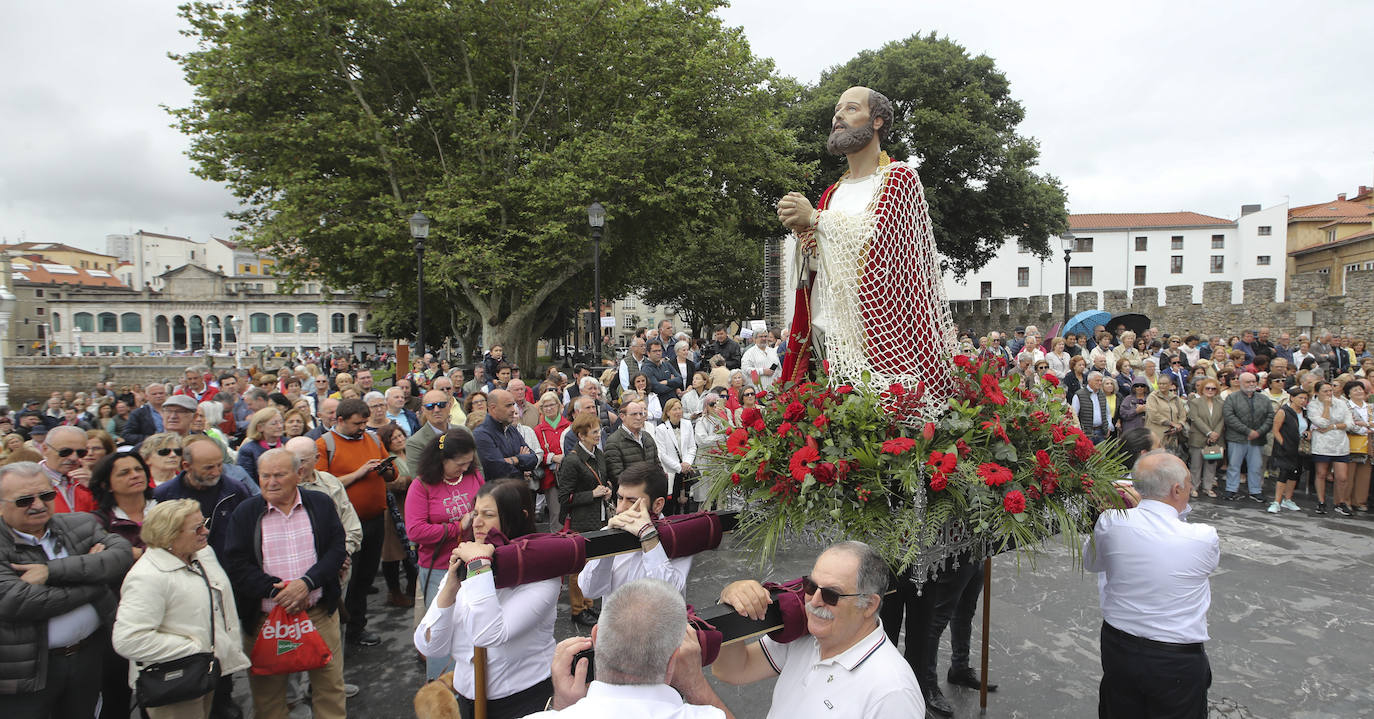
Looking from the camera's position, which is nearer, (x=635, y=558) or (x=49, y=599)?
(x=635, y=558)

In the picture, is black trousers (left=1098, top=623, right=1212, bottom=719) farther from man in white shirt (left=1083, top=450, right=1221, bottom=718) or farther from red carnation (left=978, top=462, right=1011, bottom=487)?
red carnation (left=978, top=462, right=1011, bottom=487)

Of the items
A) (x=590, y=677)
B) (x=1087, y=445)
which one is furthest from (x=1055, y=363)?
(x=590, y=677)

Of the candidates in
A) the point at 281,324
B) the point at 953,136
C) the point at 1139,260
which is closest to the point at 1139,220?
the point at 1139,260

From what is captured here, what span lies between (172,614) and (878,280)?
3.93 meters

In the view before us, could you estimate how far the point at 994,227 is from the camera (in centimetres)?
2939

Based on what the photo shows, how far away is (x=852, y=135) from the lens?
11.2 feet

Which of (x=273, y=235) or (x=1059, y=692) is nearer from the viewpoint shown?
(x=1059, y=692)

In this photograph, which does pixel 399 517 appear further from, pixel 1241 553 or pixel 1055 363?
pixel 1055 363

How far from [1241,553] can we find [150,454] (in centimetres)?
1024

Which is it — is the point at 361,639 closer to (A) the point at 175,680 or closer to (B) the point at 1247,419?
(A) the point at 175,680

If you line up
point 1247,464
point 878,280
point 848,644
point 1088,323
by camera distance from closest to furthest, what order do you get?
point 848,644, point 878,280, point 1247,464, point 1088,323

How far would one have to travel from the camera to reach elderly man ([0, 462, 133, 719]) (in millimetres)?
3477

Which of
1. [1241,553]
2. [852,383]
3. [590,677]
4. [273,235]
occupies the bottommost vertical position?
[1241,553]

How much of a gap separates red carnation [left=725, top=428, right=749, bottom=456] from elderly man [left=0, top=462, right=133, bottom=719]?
344 cm
